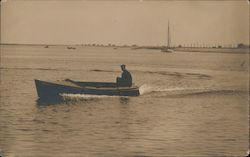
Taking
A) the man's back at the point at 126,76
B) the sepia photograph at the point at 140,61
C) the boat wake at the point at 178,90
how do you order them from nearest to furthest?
the sepia photograph at the point at 140,61, the man's back at the point at 126,76, the boat wake at the point at 178,90

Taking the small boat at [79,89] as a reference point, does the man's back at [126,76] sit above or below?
above

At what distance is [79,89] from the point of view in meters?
6.46

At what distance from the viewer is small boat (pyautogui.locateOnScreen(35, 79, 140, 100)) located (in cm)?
587

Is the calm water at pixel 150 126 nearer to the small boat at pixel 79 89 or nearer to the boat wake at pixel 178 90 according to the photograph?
the boat wake at pixel 178 90

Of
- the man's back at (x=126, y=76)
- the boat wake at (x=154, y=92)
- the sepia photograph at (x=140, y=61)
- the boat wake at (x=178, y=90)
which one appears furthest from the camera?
the boat wake at (x=154, y=92)

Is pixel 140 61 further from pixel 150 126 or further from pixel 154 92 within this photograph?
pixel 154 92

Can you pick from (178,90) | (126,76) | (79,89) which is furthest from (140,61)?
(79,89)

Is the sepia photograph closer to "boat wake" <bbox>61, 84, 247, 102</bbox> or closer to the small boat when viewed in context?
"boat wake" <bbox>61, 84, 247, 102</bbox>

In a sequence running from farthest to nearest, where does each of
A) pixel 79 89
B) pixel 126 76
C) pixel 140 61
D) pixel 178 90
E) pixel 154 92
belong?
pixel 79 89, pixel 178 90, pixel 154 92, pixel 140 61, pixel 126 76

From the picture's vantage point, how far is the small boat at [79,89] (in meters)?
5.87

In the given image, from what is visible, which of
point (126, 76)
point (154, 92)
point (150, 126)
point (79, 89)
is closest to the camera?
point (150, 126)

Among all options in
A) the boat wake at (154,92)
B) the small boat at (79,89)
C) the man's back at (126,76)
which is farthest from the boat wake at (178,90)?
the man's back at (126,76)

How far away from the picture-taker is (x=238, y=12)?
380cm

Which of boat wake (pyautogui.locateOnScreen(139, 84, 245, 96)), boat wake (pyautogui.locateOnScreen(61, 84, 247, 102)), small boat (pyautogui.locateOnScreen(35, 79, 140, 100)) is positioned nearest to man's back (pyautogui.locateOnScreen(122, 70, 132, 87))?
boat wake (pyautogui.locateOnScreen(139, 84, 245, 96))
